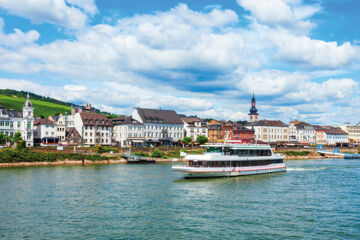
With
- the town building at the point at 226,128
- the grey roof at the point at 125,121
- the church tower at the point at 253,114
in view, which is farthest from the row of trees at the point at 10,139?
the church tower at the point at 253,114

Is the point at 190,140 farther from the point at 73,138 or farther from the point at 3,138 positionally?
the point at 3,138

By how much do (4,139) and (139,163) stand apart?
36.1 meters

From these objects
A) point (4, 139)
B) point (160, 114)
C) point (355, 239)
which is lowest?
point (355, 239)

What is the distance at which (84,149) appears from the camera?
87.7 metres

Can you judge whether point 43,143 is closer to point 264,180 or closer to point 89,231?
point 264,180

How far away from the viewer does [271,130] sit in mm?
166625

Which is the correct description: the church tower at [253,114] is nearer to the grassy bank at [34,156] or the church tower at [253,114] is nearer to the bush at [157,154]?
the bush at [157,154]

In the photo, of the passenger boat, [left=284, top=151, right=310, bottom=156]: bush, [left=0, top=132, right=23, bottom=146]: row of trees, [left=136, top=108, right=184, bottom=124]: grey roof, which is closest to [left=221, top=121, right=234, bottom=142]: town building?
[left=136, top=108, right=184, bottom=124]: grey roof

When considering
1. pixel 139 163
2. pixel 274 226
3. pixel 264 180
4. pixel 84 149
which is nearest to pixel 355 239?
pixel 274 226

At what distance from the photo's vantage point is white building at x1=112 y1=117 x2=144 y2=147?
115 metres

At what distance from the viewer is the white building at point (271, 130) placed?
163 metres

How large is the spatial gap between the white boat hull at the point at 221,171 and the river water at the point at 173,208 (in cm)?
158

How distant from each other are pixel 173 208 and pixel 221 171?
23221 mm

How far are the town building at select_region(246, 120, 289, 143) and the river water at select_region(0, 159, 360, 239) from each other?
111m
